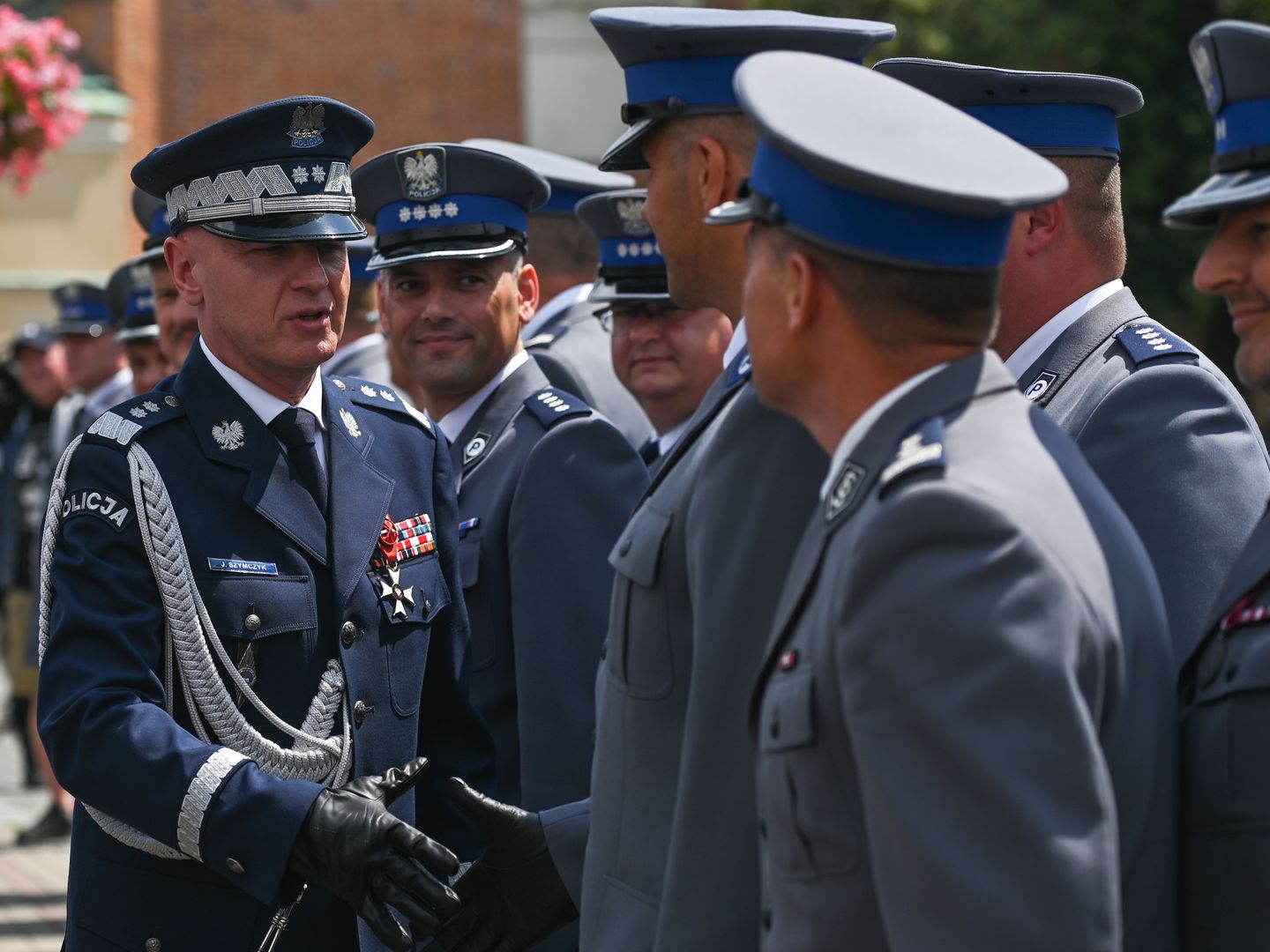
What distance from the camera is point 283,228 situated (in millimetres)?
3111

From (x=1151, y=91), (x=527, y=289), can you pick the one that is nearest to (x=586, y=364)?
(x=527, y=289)

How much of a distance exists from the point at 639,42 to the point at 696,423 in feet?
1.98

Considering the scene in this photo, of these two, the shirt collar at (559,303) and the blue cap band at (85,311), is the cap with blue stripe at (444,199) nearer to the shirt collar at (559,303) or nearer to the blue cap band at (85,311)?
the shirt collar at (559,303)

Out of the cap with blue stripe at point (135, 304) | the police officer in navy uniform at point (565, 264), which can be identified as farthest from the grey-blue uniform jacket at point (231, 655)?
the cap with blue stripe at point (135, 304)

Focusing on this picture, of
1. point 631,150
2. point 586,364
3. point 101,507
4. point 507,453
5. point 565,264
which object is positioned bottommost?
point 586,364

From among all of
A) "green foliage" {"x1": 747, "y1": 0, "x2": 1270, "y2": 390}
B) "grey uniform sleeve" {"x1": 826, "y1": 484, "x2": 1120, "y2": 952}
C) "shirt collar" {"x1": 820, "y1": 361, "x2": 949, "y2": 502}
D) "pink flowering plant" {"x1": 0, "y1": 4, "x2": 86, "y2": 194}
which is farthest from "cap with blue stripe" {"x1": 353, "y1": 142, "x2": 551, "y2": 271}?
"green foliage" {"x1": 747, "y1": 0, "x2": 1270, "y2": 390}

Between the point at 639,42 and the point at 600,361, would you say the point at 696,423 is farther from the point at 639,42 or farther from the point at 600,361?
the point at 600,361

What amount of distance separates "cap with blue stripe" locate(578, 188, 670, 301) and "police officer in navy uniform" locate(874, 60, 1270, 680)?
1747mm

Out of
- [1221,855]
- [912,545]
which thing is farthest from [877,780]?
[1221,855]

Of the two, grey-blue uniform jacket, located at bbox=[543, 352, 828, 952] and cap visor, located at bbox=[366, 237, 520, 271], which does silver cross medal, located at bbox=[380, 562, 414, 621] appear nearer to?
grey-blue uniform jacket, located at bbox=[543, 352, 828, 952]

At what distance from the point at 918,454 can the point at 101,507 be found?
4.91ft

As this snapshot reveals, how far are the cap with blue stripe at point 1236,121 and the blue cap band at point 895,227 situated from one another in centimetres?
62

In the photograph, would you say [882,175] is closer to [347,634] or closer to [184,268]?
[347,634]

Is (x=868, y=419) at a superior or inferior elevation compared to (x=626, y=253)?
superior
